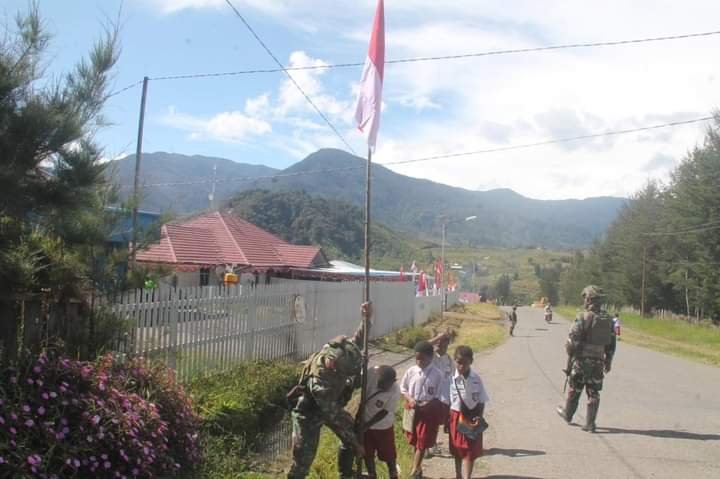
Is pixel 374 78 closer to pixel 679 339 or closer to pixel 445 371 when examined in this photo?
pixel 445 371

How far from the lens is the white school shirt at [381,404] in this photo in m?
6.21

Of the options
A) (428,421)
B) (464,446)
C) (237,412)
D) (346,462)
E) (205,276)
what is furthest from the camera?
(205,276)

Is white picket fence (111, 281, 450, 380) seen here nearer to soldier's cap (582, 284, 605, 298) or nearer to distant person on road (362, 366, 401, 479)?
distant person on road (362, 366, 401, 479)

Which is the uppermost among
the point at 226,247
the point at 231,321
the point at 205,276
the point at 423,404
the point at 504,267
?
the point at 504,267

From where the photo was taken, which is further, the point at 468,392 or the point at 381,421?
the point at 468,392

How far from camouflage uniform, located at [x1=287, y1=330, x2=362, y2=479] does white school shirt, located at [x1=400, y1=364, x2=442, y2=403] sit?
93cm

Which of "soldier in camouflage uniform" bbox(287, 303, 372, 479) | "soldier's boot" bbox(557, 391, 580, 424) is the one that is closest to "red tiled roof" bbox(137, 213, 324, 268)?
"soldier's boot" bbox(557, 391, 580, 424)

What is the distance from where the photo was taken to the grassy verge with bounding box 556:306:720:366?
2577 cm

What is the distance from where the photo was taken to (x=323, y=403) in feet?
18.6

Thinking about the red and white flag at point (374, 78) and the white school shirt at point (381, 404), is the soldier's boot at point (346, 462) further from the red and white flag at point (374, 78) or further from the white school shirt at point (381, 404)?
the red and white flag at point (374, 78)

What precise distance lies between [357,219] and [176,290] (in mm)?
79065

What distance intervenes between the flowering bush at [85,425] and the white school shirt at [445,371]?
7.83ft

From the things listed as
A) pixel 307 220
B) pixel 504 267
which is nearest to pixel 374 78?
pixel 307 220

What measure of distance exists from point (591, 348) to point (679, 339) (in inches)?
1253
